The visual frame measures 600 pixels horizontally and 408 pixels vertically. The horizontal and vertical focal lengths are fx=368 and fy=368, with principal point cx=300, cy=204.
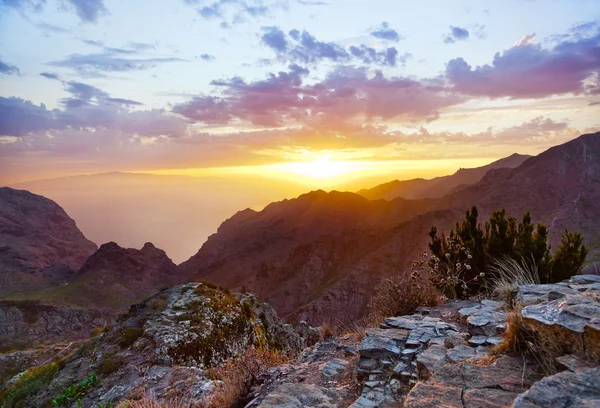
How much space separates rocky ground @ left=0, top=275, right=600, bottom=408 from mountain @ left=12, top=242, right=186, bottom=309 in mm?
75552

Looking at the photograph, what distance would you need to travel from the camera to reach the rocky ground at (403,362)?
367 cm

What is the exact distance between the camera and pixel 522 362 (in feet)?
13.9

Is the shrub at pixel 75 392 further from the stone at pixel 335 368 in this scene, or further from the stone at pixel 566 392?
the stone at pixel 566 392

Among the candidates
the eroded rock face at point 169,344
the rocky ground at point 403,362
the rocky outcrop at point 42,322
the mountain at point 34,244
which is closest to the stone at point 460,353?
the rocky ground at point 403,362

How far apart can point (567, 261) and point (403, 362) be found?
30.8ft

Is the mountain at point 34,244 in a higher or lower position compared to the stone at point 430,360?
lower

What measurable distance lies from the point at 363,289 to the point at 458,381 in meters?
73.9

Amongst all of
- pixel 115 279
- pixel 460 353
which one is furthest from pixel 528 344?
pixel 115 279

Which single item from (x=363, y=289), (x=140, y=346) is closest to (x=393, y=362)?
(x=140, y=346)

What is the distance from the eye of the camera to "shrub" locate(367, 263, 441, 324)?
346 inches

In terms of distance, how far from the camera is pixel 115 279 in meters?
105

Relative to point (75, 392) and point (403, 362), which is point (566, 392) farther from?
point (75, 392)

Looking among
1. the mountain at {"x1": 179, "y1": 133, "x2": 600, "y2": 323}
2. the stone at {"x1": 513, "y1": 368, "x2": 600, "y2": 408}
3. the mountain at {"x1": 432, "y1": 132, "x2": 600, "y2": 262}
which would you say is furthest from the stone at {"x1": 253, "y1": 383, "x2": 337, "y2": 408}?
the mountain at {"x1": 432, "y1": 132, "x2": 600, "y2": 262}

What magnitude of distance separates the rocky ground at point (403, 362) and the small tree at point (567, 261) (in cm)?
355
